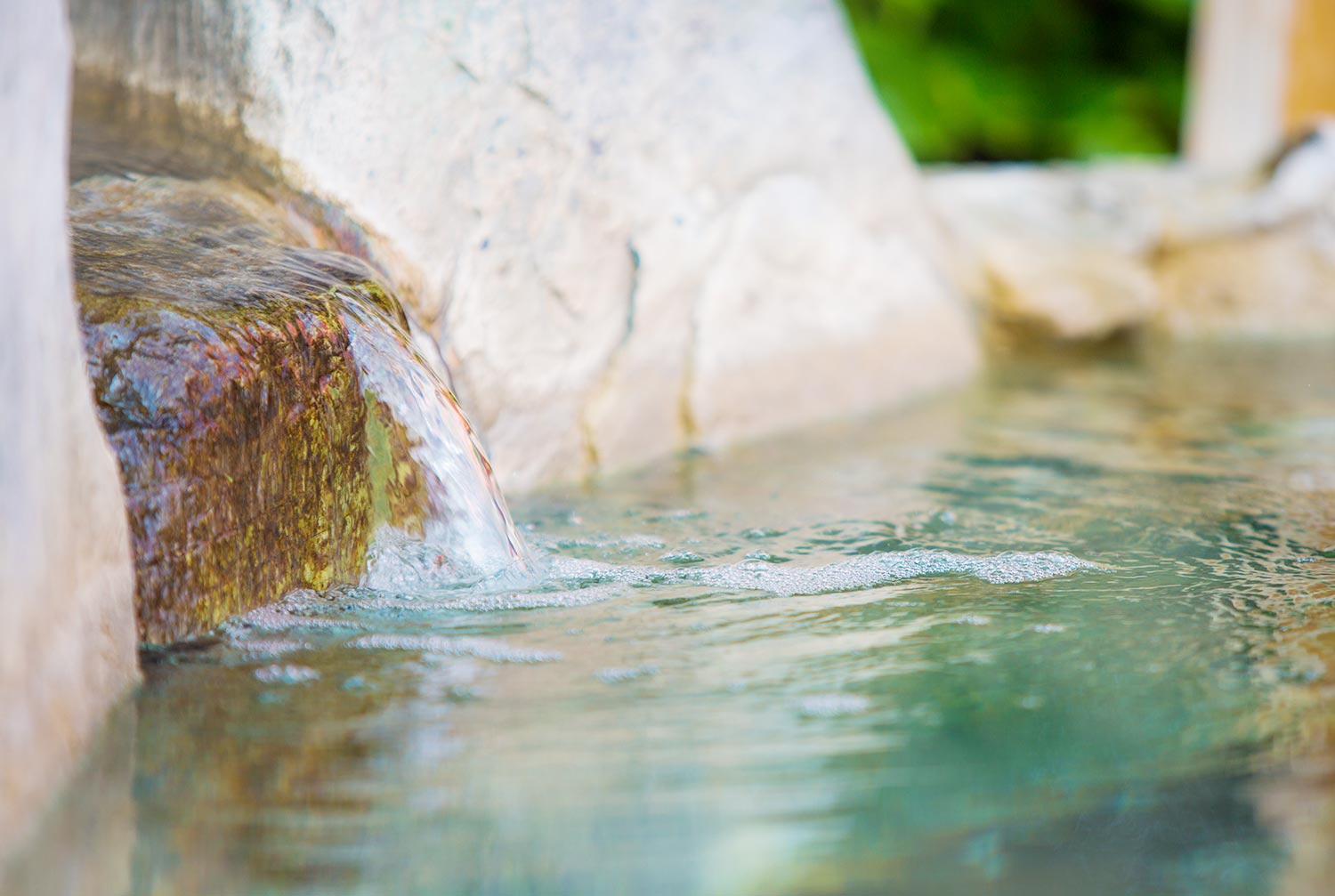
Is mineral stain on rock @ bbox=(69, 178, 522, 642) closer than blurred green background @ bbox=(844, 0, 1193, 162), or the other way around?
mineral stain on rock @ bbox=(69, 178, 522, 642)

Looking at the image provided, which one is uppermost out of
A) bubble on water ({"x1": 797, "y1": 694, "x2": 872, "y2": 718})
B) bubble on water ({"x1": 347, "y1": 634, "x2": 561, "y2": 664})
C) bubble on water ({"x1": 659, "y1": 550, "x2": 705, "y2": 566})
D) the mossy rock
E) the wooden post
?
the wooden post

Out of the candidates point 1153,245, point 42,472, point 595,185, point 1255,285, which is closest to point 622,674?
point 42,472

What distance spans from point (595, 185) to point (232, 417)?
1.60 m

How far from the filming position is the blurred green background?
8.20m

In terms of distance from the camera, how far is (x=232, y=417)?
2066 mm

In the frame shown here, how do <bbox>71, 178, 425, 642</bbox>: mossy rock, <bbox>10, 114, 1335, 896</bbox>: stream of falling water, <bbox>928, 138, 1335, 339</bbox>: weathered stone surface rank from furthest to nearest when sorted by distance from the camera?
<bbox>928, 138, 1335, 339</bbox>: weathered stone surface
<bbox>71, 178, 425, 642</bbox>: mossy rock
<bbox>10, 114, 1335, 896</bbox>: stream of falling water

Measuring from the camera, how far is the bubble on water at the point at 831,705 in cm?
171

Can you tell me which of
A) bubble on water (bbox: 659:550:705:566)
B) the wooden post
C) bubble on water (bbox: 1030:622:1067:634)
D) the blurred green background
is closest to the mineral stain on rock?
bubble on water (bbox: 659:550:705:566)

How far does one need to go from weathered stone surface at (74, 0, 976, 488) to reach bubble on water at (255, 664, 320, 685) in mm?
1260

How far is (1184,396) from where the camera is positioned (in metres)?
4.50

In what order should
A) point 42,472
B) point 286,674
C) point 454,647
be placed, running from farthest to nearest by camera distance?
point 454,647
point 286,674
point 42,472

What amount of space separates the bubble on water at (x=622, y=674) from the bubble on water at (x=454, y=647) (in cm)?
9

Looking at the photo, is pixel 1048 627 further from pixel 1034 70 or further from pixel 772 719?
pixel 1034 70

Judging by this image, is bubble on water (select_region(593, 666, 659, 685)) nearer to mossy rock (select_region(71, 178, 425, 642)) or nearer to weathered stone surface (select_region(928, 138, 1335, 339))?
mossy rock (select_region(71, 178, 425, 642))
